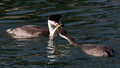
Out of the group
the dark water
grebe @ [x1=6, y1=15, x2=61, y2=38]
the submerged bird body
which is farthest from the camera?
grebe @ [x1=6, y1=15, x2=61, y2=38]

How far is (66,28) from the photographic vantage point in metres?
17.1

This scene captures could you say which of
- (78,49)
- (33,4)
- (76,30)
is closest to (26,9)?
(33,4)

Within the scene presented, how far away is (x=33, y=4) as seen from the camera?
22625 millimetres

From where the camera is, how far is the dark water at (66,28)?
1148 cm

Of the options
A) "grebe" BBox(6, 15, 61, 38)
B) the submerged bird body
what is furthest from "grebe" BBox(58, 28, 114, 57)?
"grebe" BBox(6, 15, 61, 38)

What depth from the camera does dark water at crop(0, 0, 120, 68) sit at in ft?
37.7

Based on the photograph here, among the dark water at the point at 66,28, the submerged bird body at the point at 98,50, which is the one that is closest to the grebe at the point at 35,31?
the dark water at the point at 66,28

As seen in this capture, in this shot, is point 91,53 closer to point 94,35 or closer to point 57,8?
point 94,35

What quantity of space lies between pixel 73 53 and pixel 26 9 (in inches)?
379

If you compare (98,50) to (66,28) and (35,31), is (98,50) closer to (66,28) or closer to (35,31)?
(35,31)

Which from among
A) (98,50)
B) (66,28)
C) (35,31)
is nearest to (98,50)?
(98,50)

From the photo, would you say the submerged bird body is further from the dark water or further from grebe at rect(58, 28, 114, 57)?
the dark water

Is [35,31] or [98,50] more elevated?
[35,31]

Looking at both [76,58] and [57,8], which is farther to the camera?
[57,8]
